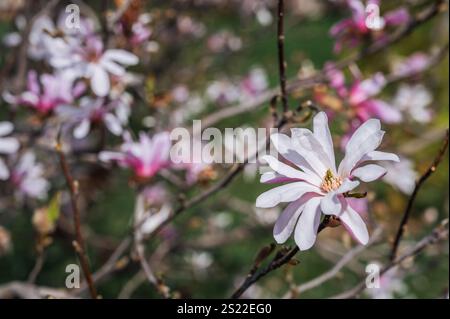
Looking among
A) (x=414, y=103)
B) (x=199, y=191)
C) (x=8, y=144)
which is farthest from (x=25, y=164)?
(x=414, y=103)

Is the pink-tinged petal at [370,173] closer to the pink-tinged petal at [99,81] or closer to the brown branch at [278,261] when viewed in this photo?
the brown branch at [278,261]

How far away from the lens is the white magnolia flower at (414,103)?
2370 millimetres

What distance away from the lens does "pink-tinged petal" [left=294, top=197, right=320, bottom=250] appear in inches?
33.0

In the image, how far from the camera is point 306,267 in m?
3.03

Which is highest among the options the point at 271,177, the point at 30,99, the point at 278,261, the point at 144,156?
the point at 30,99

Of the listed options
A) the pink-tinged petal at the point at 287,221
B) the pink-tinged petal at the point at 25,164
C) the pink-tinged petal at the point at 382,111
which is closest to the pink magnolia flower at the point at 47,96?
the pink-tinged petal at the point at 25,164

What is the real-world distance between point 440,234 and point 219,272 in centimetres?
171

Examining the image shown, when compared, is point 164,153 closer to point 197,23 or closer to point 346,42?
point 346,42

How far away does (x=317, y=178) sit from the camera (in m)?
0.95

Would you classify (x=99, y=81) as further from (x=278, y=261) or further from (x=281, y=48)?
(x=278, y=261)

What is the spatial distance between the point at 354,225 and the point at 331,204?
0.06 metres

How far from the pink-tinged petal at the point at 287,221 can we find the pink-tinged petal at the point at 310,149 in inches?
3.2

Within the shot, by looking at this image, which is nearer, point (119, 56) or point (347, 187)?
point (347, 187)
